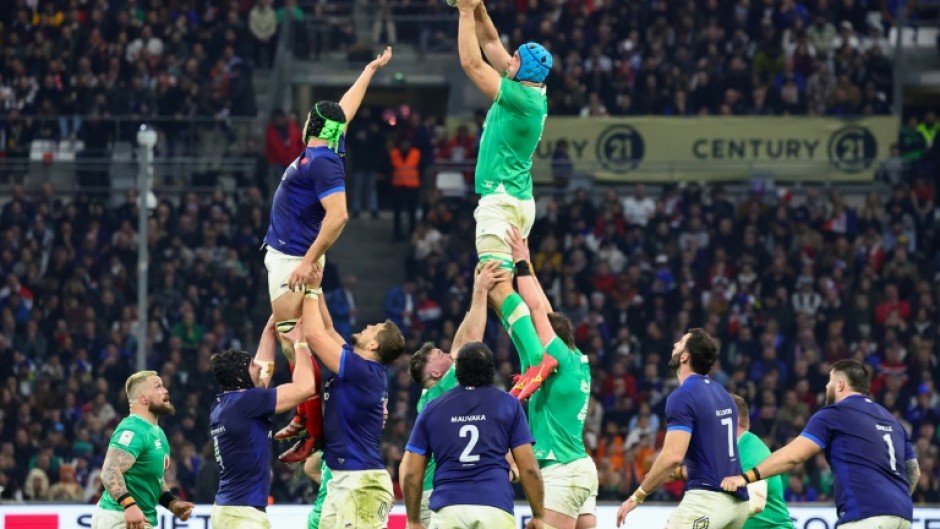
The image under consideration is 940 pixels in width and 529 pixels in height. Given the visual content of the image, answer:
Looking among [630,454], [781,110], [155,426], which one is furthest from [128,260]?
[155,426]

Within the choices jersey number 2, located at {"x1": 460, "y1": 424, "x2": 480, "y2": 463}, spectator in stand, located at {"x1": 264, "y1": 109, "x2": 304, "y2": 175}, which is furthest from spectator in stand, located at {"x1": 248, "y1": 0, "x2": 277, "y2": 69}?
jersey number 2, located at {"x1": 460, "y1": 424, "x2": 480, "y2": 463}

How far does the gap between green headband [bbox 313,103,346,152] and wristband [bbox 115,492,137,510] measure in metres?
2.85

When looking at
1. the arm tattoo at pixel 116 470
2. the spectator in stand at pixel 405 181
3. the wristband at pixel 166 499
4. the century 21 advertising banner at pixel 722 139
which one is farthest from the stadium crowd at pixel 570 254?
the arm tattoo at pixel 116 470

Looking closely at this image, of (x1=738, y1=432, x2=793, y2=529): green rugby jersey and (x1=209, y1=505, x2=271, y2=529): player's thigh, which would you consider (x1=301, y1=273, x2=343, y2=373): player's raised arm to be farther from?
(x1=738, y1=432, x2=793, y2=529): green rugby jersey

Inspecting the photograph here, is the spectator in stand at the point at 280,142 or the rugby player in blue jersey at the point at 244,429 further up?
the spectator in stand at the point at 280,142

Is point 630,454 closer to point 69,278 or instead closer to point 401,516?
point 401,516

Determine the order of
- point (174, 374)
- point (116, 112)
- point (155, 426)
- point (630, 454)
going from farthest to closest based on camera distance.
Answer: point (116, 112) → point (174, 374) → point (630, 454) → point (155, 426)

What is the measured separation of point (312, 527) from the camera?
12625 millimetres

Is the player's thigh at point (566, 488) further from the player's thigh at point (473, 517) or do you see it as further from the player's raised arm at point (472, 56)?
the player's raised arm at point (472, 56)

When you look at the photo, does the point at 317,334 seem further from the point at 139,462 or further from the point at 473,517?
the point at 139,462

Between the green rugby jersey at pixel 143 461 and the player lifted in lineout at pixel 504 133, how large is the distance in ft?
8.69

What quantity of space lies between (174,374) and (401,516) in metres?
8.17

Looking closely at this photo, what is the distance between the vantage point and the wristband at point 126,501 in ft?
41.3

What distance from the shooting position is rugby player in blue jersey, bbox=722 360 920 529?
1194 cm
